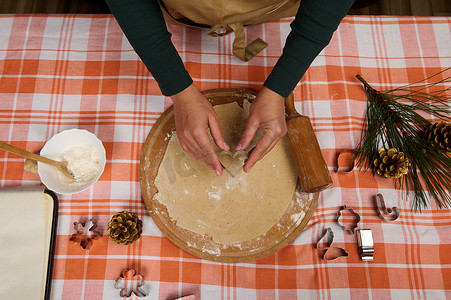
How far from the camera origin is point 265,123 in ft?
2.44

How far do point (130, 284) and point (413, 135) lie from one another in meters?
0.92

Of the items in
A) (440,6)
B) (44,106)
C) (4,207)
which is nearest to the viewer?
(4,207)

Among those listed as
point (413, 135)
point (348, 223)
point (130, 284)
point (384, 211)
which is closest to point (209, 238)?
point (130, 284)

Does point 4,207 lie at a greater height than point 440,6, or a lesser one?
lesser

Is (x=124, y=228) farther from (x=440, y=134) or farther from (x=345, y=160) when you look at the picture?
(x=440, y=134)

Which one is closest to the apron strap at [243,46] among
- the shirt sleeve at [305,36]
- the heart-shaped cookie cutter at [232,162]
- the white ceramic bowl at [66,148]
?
the shirt sleeve at [305,36]

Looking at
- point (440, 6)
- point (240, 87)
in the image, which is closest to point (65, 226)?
point (240, 87)

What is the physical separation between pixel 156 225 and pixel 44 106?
19.8 inches

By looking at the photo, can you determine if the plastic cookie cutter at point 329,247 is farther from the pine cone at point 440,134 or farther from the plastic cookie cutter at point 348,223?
the pine cone at point 440,134

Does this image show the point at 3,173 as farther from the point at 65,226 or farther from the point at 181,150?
the point at 181,150

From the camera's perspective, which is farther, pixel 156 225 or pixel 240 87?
pixel 240 87

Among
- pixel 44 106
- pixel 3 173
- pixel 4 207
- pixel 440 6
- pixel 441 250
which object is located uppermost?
pixel 440 6

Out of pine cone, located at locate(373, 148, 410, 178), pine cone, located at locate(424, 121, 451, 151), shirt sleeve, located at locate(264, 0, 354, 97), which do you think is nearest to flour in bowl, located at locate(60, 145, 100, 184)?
shirt sleeve, located at locate(264, 0, 354, 97)

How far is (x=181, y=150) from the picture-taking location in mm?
852
